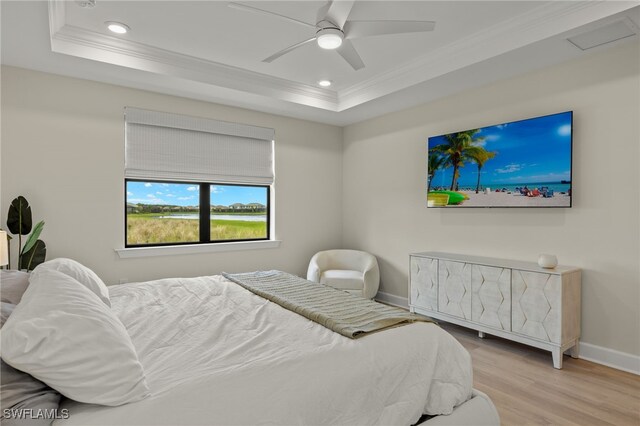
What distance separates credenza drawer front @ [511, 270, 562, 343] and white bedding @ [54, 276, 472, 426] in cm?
147

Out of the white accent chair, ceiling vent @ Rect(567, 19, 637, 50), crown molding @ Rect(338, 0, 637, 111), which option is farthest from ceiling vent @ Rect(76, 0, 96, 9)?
ceiling vent @ Rect(567, 19, 637, 50)

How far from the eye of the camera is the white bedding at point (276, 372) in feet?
4.06

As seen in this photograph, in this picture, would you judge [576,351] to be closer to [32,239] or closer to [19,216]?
[32,239]

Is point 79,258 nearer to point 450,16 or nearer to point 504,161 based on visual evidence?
point 450,16

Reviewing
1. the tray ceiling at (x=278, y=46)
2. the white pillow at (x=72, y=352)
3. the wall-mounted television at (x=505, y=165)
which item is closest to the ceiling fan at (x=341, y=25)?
the tray ceiling at (x=278, y=46)

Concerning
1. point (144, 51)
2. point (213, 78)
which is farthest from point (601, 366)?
point (144, 51)

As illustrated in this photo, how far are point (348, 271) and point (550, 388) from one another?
253 cm

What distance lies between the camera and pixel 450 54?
132 inches

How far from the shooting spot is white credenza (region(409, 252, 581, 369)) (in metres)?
→ 2.90

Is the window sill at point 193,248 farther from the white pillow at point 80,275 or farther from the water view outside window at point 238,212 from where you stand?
the white pillow at point 80,275

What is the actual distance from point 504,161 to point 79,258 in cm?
426

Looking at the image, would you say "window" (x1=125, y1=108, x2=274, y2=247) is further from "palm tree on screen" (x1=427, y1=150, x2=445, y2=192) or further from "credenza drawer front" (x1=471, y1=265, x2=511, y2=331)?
"credenza drawer front" (x1=471, y1=265, x2=511, y2=331)

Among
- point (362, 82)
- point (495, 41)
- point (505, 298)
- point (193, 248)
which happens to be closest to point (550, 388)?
point (505, 298)

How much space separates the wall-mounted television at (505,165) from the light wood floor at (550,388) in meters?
1.34
